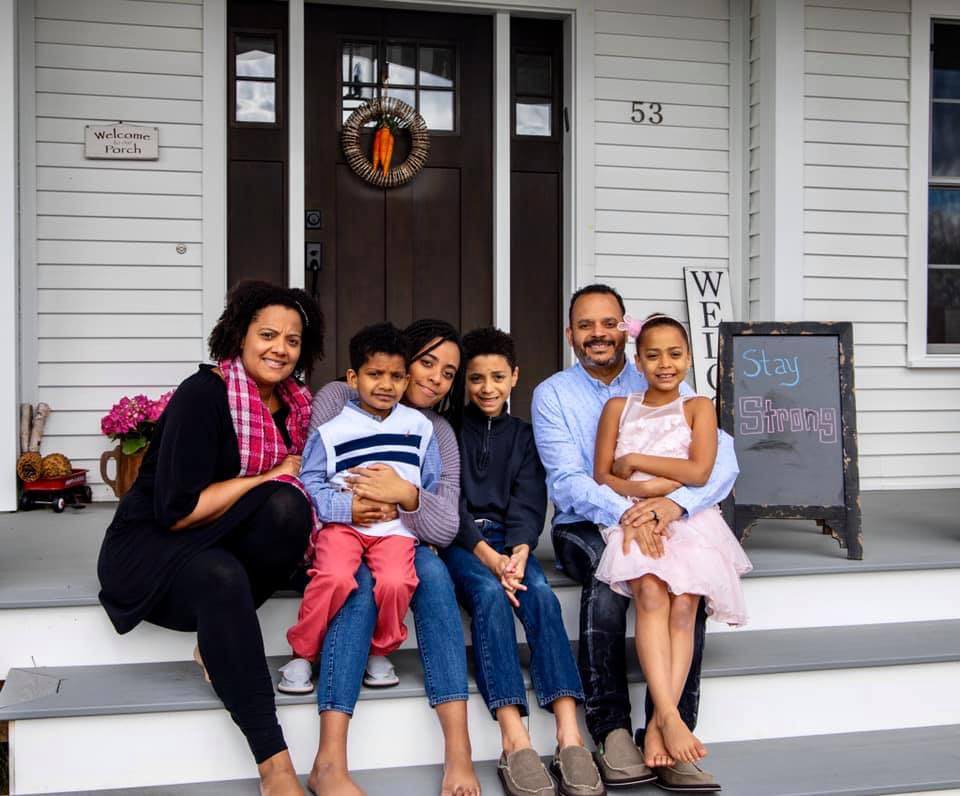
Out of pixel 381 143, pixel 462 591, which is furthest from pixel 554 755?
pixel 381 143

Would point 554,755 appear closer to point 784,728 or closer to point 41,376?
point 784,728

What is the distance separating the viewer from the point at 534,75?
15.1 ft

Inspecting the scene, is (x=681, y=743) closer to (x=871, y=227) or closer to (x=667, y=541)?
(x=667, y=541)

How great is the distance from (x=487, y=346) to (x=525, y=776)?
1102 mm

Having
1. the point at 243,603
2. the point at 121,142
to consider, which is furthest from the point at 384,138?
the point at 243,603

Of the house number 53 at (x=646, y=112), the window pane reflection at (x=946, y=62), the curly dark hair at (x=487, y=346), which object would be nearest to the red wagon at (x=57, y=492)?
the curly dark hair at (x=487, y=346)

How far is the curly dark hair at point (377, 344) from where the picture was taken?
7.90 ft

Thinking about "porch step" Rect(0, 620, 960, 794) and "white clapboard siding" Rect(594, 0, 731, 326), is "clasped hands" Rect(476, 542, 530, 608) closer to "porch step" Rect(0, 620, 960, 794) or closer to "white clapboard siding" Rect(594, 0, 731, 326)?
"porch step" Rect(0, 620, 960, 794)

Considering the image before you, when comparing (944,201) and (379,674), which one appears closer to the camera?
(379,674)

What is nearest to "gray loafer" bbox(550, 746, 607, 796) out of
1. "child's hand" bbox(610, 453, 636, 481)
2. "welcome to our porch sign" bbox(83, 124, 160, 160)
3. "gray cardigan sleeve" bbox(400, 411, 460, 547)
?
"gray cardigan sleeve" bbox(400, 411, 460, 547)

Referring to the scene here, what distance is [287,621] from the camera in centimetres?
252

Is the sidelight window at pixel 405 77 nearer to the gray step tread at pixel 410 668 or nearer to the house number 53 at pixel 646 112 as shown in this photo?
the house number 53 at pixel 646 112

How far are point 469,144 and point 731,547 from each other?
103 inches

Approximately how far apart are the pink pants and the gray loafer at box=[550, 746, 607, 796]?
46cm
